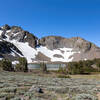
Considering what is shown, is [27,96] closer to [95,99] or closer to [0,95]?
[0,95]

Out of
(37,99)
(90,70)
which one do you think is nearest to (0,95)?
(37,99)

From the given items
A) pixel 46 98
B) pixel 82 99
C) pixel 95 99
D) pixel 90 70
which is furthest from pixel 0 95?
pixel 90 70

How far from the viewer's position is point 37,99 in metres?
10.2

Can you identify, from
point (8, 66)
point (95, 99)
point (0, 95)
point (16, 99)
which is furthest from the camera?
point (8, 66)

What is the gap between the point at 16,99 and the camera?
984 centimetres

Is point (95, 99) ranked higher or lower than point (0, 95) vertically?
lower

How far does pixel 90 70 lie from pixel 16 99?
89585mm

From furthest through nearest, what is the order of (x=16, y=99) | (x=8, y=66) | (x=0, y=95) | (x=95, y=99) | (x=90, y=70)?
(x=90, y=70) < (x=8, y=66) < (x=95, y=99) < (x=0, y=95) < (x=16, y=99)

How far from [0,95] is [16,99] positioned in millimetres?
1695

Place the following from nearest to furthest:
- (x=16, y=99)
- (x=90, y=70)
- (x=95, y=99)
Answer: (x=16, y=99) → (x=95, y=99) → (x=90, y=70)

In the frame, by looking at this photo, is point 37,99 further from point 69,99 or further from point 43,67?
point 43,67

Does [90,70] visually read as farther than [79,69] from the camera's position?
Yes

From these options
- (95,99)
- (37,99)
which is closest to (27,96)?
(37,99)

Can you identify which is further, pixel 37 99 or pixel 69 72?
pixel 69 72
